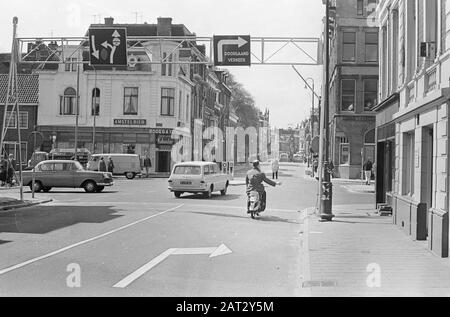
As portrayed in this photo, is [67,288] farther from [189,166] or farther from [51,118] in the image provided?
[51,118]

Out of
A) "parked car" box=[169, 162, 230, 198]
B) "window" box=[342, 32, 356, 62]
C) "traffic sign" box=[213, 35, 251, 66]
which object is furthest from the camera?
"window" box=[342, 32, 356, 62]

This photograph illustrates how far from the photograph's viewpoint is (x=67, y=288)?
23.6 feet

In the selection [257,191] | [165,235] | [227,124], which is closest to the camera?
[165,235]

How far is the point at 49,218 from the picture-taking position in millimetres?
15570

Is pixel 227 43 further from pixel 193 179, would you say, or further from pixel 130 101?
pixel 130 101

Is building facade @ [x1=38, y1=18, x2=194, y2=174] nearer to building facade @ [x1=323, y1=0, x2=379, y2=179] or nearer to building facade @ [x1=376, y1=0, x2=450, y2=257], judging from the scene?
building facade @ [x1=323, y1=0, x2=379, y2=179]

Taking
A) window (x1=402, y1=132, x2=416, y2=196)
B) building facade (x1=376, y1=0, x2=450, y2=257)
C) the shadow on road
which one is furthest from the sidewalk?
the shadow on road

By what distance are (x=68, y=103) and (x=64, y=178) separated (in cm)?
2642

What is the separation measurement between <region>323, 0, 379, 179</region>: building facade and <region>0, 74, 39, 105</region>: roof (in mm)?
27387

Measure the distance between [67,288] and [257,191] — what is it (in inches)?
374

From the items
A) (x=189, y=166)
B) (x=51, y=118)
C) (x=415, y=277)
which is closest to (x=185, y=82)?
(x=51, y=118)

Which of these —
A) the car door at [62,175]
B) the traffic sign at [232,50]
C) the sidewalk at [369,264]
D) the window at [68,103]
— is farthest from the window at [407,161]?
the window at [68,103]

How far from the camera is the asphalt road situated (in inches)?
293

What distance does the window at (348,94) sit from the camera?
47031 mm
